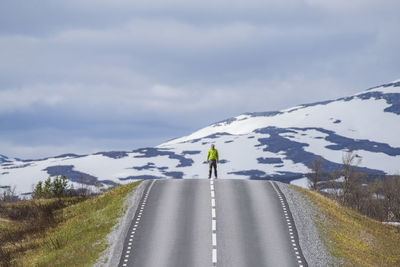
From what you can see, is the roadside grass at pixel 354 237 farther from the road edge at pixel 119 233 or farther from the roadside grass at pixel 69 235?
the roadside grass at pixel 69 235

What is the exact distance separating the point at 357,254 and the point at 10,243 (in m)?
23.7

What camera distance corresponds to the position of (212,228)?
29.0 meters

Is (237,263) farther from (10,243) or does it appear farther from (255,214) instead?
(10,243)

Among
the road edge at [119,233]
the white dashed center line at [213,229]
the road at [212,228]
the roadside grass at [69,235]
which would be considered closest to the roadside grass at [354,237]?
the road at [212,228]

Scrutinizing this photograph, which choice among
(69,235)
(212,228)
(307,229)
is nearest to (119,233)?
(69,235)

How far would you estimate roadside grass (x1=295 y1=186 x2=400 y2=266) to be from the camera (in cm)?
2733

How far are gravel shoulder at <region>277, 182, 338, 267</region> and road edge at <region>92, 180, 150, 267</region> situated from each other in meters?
10.2

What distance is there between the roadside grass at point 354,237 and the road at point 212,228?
2.39 m

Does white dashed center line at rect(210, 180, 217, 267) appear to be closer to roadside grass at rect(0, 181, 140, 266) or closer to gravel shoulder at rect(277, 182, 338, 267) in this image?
gravel shoulder at rect(277, 182, 338, 267)

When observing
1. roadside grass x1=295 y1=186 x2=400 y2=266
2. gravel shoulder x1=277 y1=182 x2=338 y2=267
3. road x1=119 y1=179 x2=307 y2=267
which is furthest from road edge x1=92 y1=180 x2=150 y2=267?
roadside grass x1=295 y1=186 x2=400 y2=266

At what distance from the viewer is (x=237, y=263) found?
24.1 metres

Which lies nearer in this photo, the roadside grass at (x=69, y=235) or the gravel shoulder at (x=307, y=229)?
the gravel shoulder at (x=307, y=229)

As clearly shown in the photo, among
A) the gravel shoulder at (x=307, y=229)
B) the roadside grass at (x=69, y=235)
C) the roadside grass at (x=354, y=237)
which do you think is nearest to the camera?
the gravel shoulder at (x=307, y=229)

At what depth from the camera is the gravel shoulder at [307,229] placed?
25573 millimetres
